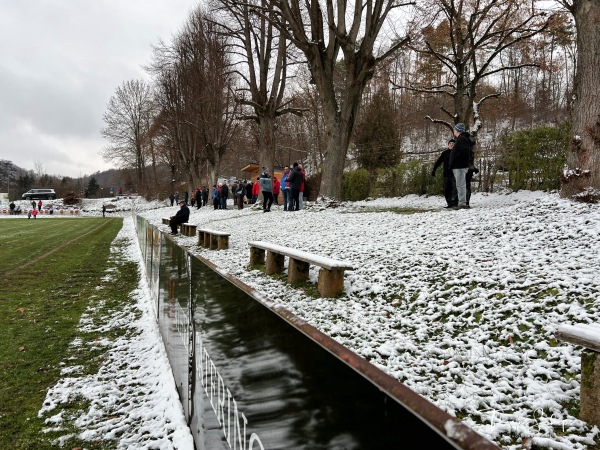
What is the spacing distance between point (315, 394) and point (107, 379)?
11.8 feet

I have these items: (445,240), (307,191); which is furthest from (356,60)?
(307,191)

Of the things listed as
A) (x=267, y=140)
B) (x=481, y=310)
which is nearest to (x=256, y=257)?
(x=481, y=310)

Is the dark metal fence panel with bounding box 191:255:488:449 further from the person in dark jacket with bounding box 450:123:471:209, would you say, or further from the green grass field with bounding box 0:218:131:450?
the person in dark jacket with bounding box 450:123:471:209

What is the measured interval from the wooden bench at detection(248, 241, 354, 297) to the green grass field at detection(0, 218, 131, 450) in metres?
2.62

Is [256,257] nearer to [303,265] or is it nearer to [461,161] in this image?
[303,265]

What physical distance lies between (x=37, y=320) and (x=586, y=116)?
975 centimetres

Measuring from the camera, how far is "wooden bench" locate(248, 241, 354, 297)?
217 inches

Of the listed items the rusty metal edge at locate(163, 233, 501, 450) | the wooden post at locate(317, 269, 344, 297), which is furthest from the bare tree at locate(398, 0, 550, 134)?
the rusty metal edge at locate(163, 233, 501, 450)

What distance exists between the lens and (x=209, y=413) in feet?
7.65

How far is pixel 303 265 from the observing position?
21.4ft

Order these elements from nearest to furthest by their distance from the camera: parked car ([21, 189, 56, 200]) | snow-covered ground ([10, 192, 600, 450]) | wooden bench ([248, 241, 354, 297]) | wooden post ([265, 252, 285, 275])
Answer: snow-covered ground ([10, 192, 600, 450]), wooden bench ([248, 241, 354, 297]), wooden post ([265, 252, 285, 275]), parked car ([21, 189, 56, 200])

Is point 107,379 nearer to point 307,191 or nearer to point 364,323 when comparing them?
point 364,323

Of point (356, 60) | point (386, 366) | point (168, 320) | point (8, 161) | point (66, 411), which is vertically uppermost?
point (8, 161)

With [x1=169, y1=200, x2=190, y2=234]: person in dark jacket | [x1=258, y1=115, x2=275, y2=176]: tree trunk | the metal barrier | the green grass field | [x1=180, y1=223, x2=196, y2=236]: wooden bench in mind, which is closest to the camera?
the metal barrier
